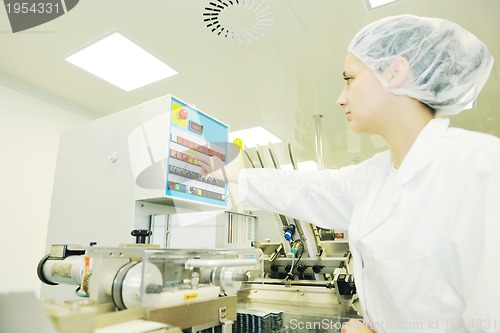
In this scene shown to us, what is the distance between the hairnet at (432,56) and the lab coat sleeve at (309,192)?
0.29m

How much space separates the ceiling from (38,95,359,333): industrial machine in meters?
0.75

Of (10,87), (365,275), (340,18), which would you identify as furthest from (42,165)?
(365,275)

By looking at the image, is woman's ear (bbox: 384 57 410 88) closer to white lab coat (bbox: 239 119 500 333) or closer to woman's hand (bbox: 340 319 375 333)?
white lab coat (bbox: 239 119 500 333)

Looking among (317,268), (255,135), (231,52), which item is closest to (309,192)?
(317,268)

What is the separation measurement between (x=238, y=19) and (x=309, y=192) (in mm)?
1073

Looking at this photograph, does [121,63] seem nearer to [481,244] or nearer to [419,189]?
[419,189]

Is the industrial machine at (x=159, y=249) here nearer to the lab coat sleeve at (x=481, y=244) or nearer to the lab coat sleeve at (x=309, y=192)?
the lab coat sleeve at (x=309, y=192)

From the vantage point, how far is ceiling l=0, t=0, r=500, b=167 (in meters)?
1.68

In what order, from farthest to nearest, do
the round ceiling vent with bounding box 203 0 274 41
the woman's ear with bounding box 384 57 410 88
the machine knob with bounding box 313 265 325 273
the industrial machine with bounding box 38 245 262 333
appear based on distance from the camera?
the machine knob with bounding box 313 265 325 273, the round ceiling vent with bounding box 203 0 274 41, the woman's ear with bounding box 384 57 410 88, the industrial machine with bounding box 38 245 262 333

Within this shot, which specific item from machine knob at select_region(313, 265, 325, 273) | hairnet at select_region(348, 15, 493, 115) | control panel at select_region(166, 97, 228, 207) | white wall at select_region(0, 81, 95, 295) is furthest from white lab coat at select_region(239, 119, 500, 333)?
white wall at select_region(0, 81, 95, 295)

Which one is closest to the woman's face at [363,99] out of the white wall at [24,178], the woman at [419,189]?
the woman at [419,189]

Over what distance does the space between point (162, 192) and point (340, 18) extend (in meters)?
1.36

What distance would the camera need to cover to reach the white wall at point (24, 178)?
218 cm

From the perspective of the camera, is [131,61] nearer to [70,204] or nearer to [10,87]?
[10,87]
